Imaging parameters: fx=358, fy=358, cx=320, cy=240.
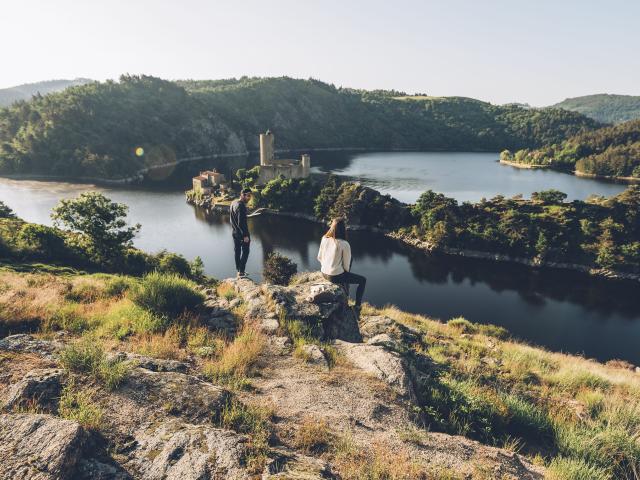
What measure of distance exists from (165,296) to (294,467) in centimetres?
586

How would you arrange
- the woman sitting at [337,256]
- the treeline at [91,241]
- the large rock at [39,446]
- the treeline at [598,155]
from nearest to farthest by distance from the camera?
the large rock at [39,446], the woman sitting at [337,256], the treeline at [91,241], the treeline at [598,155]

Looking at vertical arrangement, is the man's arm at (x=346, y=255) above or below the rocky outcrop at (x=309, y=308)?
above

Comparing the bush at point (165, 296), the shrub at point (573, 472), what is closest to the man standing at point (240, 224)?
the bush at point (165, 296)

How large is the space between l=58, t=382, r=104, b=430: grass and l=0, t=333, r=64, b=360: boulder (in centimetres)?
122

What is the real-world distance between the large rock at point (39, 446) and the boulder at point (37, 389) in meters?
0.42

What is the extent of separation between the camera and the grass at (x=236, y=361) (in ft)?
20.4

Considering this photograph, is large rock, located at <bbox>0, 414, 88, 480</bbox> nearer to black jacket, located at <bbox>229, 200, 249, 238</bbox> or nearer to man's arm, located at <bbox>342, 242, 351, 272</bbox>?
man's arm, located at <bbox>342, 242, 351, 272</bbox>

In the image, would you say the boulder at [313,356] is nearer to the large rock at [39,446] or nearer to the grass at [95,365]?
the grass at [95,365]

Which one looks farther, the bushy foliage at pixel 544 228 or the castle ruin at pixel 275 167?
the castle ruin at pixel 275 167

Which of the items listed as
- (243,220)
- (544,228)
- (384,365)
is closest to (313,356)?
(384,365)

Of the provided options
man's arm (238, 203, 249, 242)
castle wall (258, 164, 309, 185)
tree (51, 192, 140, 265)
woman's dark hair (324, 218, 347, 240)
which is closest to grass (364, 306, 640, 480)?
woman's dark hair (324, 218, 347, 240)

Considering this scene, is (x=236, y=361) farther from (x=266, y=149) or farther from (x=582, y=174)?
(x=582, y=174)

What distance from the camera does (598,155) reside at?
146250 millimetres

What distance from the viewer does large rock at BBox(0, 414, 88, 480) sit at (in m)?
3.48
